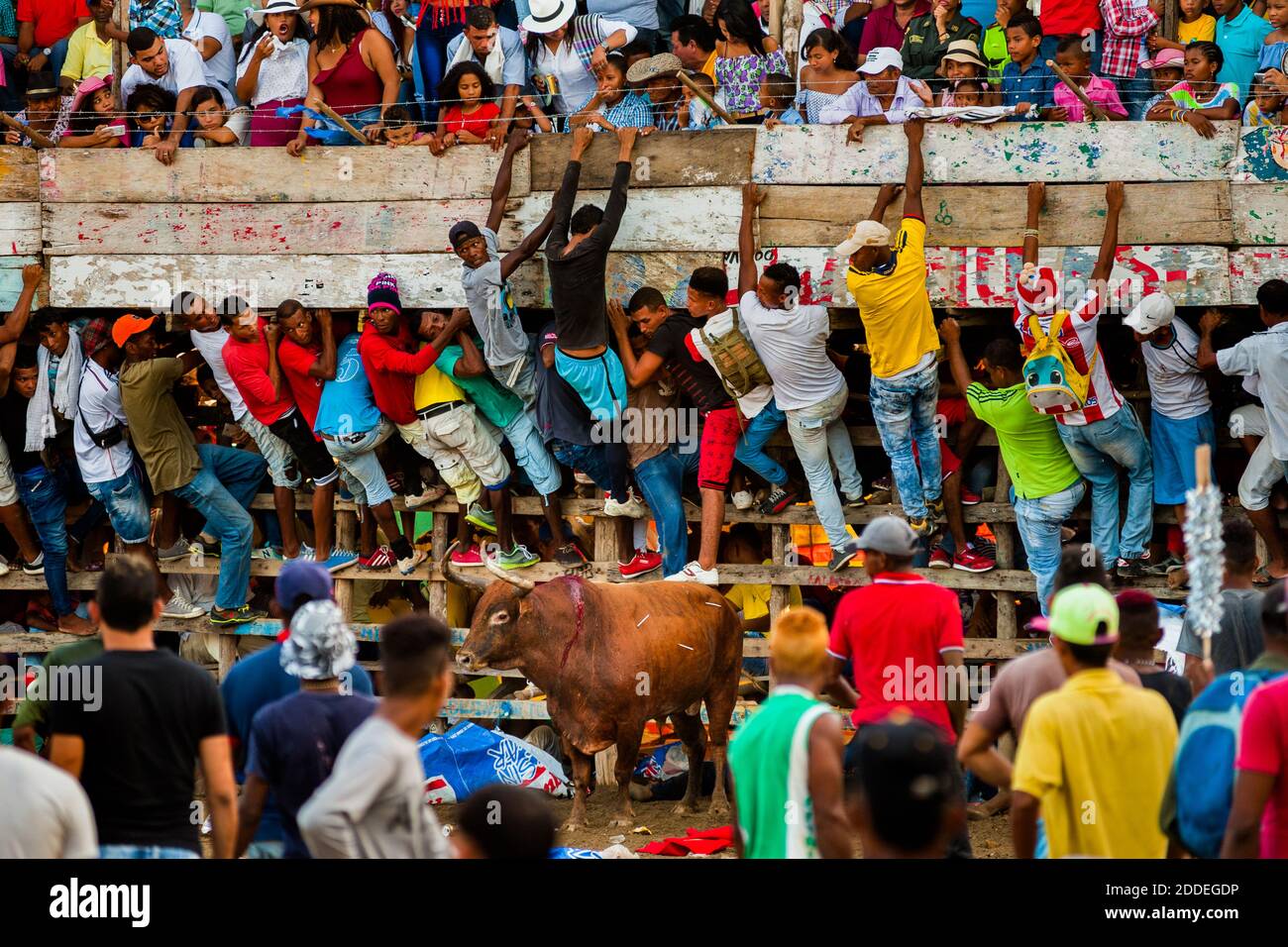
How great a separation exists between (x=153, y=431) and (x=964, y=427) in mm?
6381

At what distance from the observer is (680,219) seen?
13.2 metres

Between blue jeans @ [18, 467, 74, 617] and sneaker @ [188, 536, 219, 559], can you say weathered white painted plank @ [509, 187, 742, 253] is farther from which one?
blue jeans @ [18, 467, 74, 617]

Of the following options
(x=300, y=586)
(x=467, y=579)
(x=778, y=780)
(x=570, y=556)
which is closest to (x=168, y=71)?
(x=570, y=556)

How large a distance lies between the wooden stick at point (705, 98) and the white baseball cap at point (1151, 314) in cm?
347

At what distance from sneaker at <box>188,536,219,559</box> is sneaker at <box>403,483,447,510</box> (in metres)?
1.79

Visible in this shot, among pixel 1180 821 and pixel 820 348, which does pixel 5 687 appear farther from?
pixel 1180 821

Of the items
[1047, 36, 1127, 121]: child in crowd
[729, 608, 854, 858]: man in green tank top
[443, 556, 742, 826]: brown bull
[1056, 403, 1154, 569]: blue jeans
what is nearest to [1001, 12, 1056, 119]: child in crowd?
[1047, 36, 1127, 121]: child in crowd

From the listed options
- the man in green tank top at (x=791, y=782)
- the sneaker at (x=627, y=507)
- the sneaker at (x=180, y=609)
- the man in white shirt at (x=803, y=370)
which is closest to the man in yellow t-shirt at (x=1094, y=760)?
the man in green tank top at (x=791, y=782)

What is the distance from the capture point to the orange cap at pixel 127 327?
1398 centimetres

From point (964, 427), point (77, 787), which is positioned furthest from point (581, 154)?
point (77, 787)

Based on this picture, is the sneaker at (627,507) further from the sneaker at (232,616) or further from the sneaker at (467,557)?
the sneaker at (232,616)

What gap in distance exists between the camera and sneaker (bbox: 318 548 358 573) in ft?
47.0

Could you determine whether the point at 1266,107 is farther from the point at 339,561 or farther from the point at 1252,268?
the point at 339,561

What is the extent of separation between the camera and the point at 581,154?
13.4m
